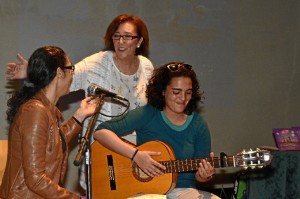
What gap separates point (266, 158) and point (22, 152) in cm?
143

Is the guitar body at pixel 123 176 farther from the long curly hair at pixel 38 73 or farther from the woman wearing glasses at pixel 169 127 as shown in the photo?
the long curly hair at pixel 38 73

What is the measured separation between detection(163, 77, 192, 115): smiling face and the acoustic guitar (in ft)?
0.83

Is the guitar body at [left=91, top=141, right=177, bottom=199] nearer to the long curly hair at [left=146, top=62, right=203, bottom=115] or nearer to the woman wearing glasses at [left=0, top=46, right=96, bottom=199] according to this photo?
the long curly hair at [left=146, top=62, right=203, bottom=115]

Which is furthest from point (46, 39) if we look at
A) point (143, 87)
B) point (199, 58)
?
point (199, 58)

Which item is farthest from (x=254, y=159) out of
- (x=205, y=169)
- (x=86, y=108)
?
(x=86, y=108)

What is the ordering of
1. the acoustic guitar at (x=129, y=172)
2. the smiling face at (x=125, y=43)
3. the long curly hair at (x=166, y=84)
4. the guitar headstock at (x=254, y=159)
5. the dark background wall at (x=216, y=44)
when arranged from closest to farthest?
1. the guitar headstock at (x=254, y=159)
2. the acoustic guitar at (x=129, y=172)
3. the long curly hair at (x=166, y=84)
4. the smiling face at (x=125, y=43)
5. the dark background wall at (x=216, y=44)

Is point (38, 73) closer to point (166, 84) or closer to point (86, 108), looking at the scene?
point (86, 108)

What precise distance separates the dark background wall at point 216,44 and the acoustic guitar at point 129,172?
1218 millimetres

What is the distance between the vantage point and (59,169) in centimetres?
290

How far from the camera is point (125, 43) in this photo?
3816 mm

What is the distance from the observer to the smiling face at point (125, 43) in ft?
12.5

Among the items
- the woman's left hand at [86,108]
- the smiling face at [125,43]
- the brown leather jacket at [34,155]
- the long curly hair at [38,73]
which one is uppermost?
the smiling face at [125,43]

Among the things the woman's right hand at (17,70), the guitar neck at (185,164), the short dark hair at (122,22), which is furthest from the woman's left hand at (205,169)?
the woman's right hand at (17,70)

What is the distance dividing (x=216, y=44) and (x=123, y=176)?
7.57 ft
